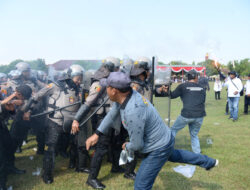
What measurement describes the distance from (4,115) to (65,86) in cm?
107

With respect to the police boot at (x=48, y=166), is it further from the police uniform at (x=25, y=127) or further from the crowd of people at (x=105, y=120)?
Result: the police uniform at (x=25, y=127)

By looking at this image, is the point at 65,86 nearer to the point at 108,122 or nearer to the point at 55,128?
the point at 55,128

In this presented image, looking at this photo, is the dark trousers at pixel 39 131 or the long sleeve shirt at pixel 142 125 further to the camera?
the dark trousers at pixel 39 131

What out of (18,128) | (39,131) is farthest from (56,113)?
(39,131)

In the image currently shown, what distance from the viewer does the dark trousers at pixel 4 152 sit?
3477mm

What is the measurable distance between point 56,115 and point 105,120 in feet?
4.12

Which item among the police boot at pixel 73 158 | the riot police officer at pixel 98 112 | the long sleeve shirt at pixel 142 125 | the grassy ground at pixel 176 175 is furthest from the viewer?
the police boot at pixel 73 158

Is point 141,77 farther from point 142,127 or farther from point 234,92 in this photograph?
point 234,92

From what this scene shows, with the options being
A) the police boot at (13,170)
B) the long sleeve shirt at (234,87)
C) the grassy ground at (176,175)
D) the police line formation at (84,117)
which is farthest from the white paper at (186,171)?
the long sleeve shirt at (234,87)

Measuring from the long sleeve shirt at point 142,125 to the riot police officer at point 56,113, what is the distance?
185 centimetres

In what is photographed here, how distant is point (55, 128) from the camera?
152 inches

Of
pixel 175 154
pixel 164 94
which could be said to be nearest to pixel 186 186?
pixel 175 154

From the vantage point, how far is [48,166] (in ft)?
12.6

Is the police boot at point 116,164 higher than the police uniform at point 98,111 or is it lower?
lower
